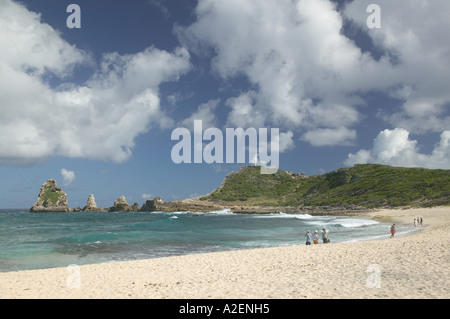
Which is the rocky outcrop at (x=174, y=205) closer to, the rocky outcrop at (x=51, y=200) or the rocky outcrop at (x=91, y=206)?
the rocky outcrop at (x=91, y=206)

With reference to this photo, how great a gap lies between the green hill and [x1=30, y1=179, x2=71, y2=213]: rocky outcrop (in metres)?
69.7

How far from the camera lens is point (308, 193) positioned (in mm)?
136250

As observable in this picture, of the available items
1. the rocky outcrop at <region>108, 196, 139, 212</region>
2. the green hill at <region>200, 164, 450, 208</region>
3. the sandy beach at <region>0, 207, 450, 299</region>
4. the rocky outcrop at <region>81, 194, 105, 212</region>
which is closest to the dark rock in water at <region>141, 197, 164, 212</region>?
the rocky outcrop at <region>108, 196, 139, 212</region>

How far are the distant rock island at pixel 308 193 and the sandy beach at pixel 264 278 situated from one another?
6075 centimetres

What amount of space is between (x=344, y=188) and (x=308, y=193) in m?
24.3

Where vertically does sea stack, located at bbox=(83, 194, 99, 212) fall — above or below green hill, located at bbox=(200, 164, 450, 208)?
below

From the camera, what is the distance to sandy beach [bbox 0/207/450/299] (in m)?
10.2

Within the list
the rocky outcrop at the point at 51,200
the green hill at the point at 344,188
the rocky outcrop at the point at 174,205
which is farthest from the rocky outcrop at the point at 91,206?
the green hill at the point at 344,188

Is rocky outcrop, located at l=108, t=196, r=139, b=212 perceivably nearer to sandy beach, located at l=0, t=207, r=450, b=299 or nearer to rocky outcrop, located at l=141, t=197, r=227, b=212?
rocky outcrop, located at l=141, t=197, r=227, b=212

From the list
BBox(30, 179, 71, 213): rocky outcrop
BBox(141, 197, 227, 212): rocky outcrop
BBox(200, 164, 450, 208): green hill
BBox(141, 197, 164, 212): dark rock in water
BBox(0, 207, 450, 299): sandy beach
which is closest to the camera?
BBox(0, 207, 450, 299): sandy beach

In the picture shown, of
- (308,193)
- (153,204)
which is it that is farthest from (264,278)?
(153,204)

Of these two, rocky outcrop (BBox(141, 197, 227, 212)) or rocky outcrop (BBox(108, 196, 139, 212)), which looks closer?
rocky outcrop (BBox(141, 197, 227, 212))

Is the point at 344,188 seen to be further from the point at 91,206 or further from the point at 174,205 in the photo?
the point at 91,206
